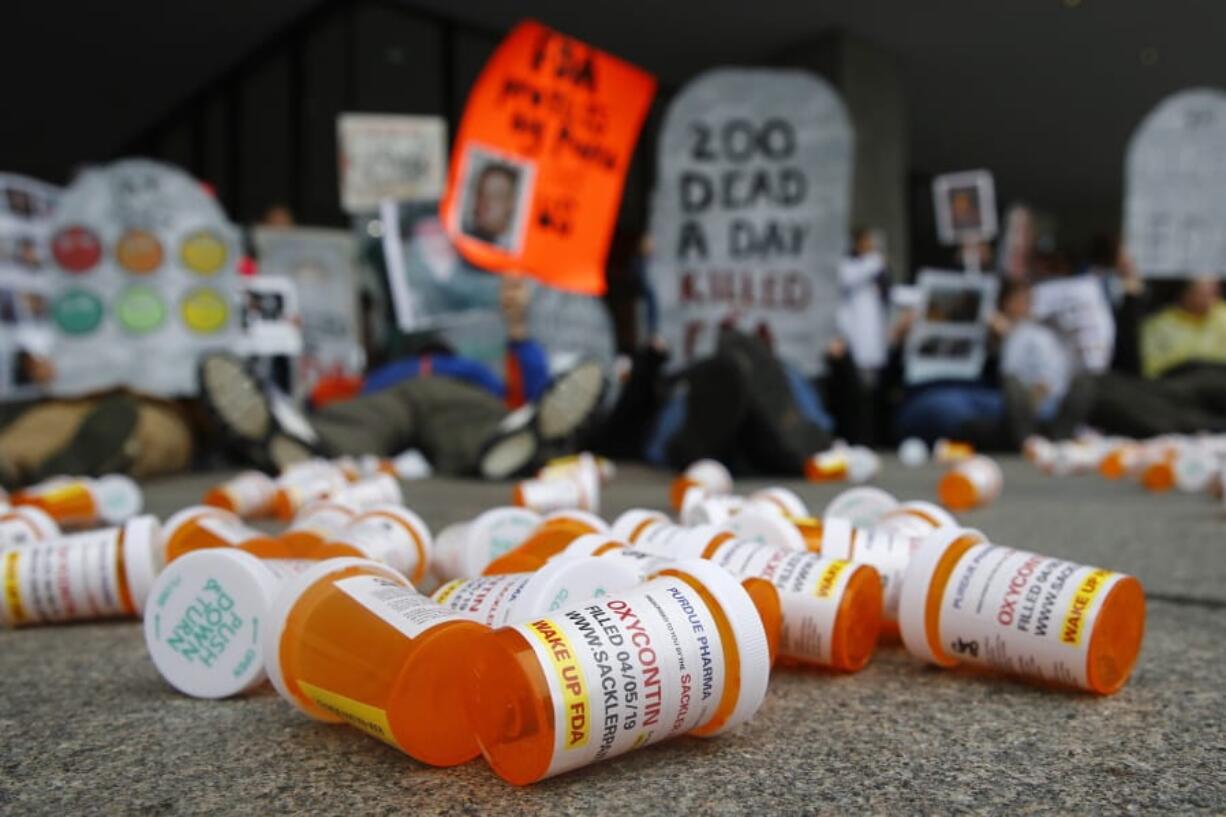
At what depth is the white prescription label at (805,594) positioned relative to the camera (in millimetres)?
901

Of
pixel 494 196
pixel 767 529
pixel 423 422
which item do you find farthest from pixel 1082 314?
pixel 767 529

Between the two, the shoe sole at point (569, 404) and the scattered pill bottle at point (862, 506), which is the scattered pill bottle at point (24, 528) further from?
the shoe sole at point (569, 404)

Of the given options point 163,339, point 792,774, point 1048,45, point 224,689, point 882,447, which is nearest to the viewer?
point 792,774

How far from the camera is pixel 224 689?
33.9 inches

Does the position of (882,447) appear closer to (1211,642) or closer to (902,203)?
(902,203)

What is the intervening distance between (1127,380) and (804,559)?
15.4 feet

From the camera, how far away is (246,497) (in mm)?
1992

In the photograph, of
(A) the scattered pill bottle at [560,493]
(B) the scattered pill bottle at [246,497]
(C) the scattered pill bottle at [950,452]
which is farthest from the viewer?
(C) the scattered pill bottle at [950,452]

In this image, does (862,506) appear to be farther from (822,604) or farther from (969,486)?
(969,486)

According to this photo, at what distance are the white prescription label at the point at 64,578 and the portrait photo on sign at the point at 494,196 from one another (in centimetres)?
268

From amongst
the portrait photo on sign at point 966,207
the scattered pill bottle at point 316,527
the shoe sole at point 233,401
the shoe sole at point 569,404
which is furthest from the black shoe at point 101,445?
the portrait photo on sign at point 966,207

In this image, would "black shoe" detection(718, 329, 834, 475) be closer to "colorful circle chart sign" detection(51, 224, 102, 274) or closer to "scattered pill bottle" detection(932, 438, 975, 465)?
"scattered pill bottle" detection(932, 438, 975, 465)

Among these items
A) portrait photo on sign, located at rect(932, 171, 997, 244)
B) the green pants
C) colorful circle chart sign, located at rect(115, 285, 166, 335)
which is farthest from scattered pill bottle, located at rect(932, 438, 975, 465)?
colorful circle chart sign, located at rect(115, 285, 166, 335)

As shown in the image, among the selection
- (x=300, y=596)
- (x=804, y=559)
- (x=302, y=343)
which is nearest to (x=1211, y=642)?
(x=804, y=559)
